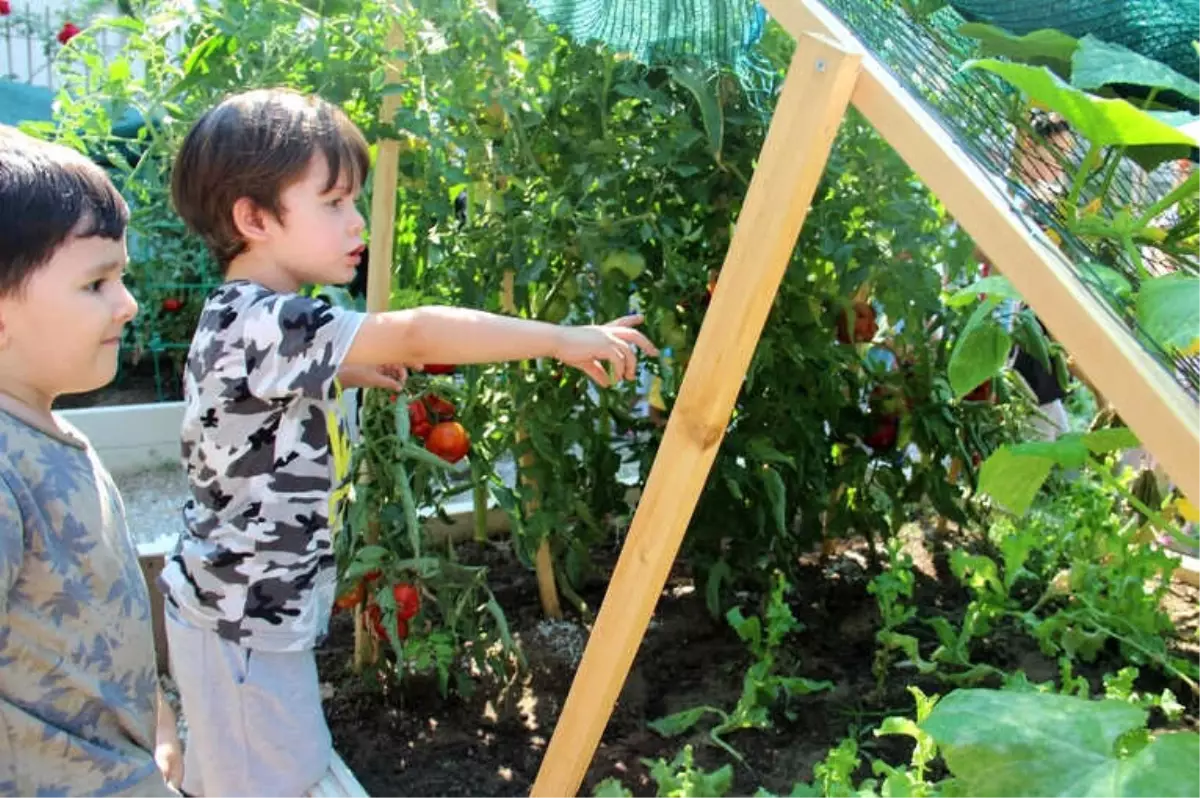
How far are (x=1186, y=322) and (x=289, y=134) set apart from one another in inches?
48.4

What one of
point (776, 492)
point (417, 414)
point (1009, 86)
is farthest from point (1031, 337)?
point (417, 414)

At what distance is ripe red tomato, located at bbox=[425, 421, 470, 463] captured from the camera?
2.14 m

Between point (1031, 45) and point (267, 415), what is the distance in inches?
44.3

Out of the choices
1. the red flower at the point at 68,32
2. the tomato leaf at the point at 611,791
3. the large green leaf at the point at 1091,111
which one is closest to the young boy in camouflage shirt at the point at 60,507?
the tomato leaf at the point at 611,791

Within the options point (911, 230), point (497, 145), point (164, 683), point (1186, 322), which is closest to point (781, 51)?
point (911, 230)

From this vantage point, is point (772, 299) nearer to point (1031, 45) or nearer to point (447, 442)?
point (1031, 45)

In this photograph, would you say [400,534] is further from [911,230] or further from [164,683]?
[911,230]

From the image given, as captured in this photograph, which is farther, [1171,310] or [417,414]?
[417,414]

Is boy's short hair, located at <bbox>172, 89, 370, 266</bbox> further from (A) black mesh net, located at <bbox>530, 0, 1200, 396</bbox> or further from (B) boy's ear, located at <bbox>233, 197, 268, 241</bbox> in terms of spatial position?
(A) black mesh net, located at <bbox>530, 0, 1200, 396</bbox>

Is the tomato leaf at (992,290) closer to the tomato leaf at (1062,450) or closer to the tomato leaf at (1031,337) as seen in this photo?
the tomato leaf at (1062,450)

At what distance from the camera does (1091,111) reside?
3.19ft

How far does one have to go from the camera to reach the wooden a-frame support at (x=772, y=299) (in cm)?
80

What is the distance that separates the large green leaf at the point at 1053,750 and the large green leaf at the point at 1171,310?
354mm

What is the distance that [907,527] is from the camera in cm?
308
